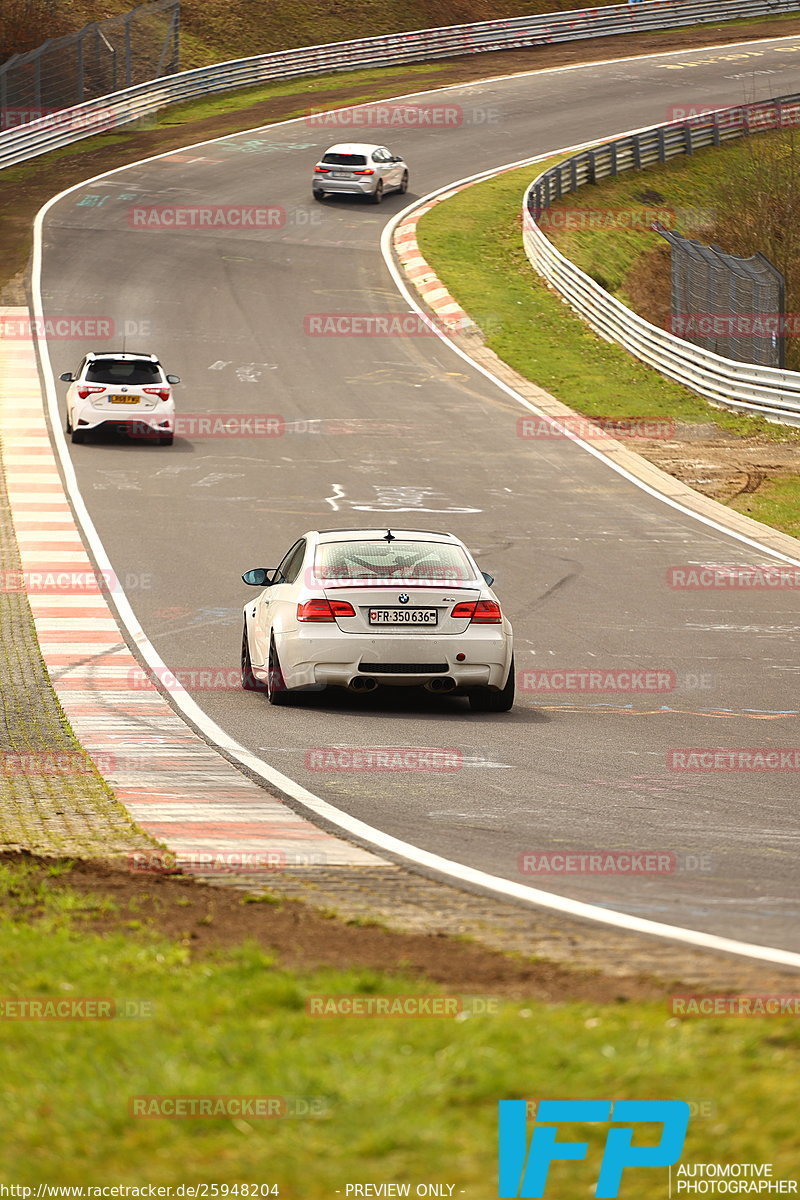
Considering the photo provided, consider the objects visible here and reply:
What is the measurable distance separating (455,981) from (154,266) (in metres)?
41.1

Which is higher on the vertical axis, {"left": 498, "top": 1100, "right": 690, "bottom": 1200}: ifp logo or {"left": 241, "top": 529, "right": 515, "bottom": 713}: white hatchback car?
{"left": 498, "top": 1100, "right": 690, "bottom": 1200}: ifp logo

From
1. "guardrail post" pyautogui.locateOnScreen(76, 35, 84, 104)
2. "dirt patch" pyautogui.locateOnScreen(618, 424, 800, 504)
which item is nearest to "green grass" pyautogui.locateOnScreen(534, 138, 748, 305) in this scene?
"dirt patch" pyautogui.locateOnScreen(618, 424, 800, 504)

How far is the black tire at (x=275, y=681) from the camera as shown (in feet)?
42.4

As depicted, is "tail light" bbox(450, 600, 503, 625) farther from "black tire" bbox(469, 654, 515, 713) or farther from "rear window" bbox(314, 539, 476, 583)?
"black tire" bbox(469, 654, 515, 713)

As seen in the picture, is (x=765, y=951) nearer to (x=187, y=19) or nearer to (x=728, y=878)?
(x=728, y=878)

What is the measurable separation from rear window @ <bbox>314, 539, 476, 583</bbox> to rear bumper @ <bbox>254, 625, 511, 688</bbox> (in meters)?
0.57

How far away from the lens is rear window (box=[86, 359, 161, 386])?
1142 inches

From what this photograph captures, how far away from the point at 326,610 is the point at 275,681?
0.85 meters

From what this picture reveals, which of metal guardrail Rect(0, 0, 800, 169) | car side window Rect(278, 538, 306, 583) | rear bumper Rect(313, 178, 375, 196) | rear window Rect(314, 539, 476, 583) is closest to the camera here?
rear window Rect(314, 539, 476, 583)

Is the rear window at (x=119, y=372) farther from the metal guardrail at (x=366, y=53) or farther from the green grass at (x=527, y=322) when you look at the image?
the metal guardrail at (x=366, y=53)

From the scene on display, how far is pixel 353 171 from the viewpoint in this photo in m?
50.4

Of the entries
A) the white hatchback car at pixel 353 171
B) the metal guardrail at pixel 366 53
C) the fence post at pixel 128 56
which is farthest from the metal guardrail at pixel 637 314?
the fence post at pixel 128 56

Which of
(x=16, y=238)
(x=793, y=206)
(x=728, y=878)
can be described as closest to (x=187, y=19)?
(x=16, y=238)

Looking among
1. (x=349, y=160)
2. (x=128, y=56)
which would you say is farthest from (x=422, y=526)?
(x=128, y=56)
